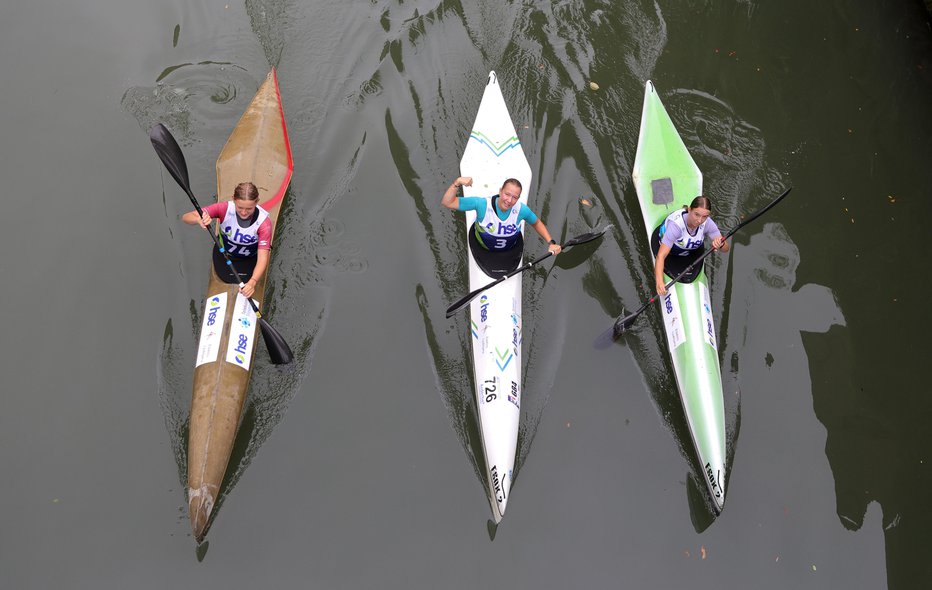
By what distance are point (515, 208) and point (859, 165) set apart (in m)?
4.15

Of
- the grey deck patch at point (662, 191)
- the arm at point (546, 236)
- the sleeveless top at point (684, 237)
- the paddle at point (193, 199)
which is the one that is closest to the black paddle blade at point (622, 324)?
the sleeveless top at point (684, 237)

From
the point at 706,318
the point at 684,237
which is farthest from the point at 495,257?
the point at 706,318

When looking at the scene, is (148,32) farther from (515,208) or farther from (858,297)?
(858,297)

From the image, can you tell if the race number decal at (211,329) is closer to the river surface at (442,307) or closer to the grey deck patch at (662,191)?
the river surface at (442,307)

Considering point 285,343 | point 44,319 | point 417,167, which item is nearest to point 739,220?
point 417,167

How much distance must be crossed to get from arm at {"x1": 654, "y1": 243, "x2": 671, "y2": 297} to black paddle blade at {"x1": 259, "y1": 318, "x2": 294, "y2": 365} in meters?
3.02

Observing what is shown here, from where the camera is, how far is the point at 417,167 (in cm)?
708

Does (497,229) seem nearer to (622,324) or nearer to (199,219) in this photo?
(622,324)

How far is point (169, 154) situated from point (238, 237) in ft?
2.78

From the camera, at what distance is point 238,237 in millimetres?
5668

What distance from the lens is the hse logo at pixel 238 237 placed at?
5633 millimetres

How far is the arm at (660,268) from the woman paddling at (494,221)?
0.83 meters

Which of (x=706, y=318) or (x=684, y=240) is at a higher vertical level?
(x=684, y=240)

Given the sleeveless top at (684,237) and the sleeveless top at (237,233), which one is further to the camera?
the sleeveless top at (684,237)
